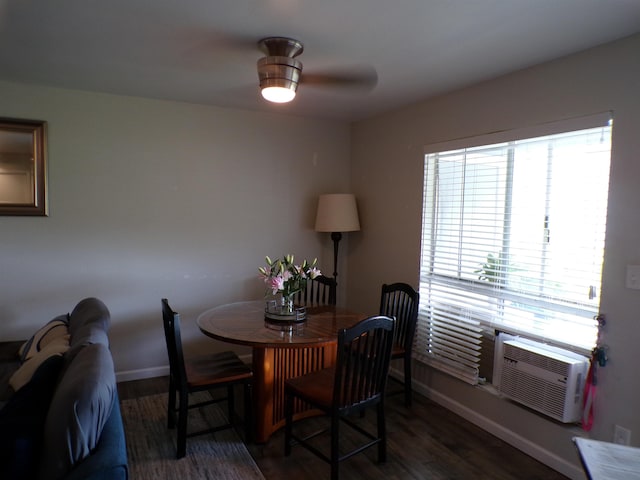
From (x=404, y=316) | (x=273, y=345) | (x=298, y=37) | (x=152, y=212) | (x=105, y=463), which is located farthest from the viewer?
(x=152, y=212)

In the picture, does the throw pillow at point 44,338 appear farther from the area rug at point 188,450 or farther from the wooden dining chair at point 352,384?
the wooden dining chair at point 352,384

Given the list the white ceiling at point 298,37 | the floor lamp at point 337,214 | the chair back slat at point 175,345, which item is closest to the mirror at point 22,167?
the white ceiling at point 298,37

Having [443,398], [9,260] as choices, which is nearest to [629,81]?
[443,398]

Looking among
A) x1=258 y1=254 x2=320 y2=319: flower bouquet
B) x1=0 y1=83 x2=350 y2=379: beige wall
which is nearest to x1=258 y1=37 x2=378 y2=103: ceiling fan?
x1=258 y1=254 x2=320 y2=319: flower bouquet

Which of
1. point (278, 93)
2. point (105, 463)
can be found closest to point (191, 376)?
point (105, 463)

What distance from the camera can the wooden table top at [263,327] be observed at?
2432 millimetres

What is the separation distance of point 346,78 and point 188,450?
259 cm

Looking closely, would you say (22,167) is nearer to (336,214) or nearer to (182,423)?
(182,423)

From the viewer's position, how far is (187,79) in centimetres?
→ 293

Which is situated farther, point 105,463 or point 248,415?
point 248,415

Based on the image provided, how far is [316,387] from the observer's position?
2.43m

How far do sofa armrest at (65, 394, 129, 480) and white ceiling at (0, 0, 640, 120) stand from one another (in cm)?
179

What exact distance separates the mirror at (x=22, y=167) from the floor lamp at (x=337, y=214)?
222 cm

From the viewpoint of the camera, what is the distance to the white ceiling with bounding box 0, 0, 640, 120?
1.86 meters
